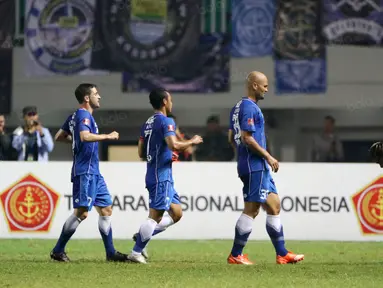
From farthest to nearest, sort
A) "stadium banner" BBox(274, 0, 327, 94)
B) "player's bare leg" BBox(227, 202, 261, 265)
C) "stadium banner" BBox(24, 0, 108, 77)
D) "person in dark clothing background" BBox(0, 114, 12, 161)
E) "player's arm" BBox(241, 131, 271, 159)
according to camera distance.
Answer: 1. "stadium banner" BBox(24, 0, 108, 77)
2. "stadium banner" BBox(274, 0, 327, 94)
3. "person in dark clothing background" BBox(0, 114, 12, 161)
4. "player's bare leg" BBox(227, 202, 261, 265)
5. "player's arm" BBox(241, 131, 271, 159)

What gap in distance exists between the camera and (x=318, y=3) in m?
24.0

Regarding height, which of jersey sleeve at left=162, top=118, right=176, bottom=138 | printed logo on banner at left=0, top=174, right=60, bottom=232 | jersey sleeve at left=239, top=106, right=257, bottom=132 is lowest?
printed logo on banner at left=0, top=174, right=60, bottom=232

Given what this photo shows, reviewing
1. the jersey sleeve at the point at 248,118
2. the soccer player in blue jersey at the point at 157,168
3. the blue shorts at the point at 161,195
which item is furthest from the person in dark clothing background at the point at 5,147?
the jersey sleeve at the point at 248,118

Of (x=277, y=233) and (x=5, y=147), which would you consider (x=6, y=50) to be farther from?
(x=277, y=233)

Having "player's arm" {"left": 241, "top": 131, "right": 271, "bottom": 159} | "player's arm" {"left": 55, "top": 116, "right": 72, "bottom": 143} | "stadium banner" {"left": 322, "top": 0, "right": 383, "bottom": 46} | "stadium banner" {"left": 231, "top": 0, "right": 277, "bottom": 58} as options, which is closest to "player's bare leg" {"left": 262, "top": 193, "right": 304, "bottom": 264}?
"player's arm" {"left": 241, "top": 131, "right": 271, "bottom": 159}

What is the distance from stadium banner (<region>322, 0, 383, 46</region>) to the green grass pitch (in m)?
8.62

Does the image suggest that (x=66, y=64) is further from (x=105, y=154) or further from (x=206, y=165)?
(x=206, y=165)

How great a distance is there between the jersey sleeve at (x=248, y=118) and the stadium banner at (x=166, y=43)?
455 inches

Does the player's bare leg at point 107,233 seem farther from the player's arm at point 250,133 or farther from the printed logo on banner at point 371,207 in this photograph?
the printed logo on banner at point 371,207

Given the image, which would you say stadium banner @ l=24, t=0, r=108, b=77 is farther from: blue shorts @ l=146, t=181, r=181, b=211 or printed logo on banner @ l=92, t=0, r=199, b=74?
blue shorts @ l=146, t=181, r=181, b=211

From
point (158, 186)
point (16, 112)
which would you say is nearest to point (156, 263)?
point (158, 186)

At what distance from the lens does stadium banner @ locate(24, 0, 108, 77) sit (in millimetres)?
24406

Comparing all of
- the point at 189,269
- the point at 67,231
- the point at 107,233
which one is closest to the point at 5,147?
the point at 107,233

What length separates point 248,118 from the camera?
1220 centimetres
